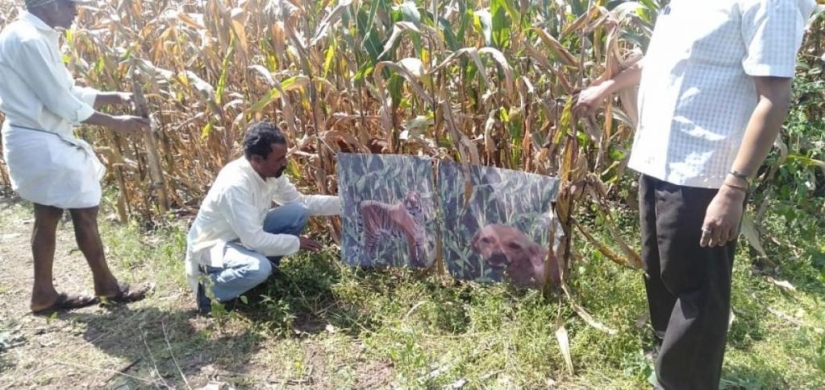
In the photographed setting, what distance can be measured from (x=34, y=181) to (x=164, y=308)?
867 millimetres

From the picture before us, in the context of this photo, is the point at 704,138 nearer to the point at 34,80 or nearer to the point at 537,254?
the point at 537,254

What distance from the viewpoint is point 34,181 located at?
3125 millimetres

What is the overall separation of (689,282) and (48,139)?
2.86 metres

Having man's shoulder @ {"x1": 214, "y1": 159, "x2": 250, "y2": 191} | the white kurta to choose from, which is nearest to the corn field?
man's shoulder @ {"x1": 214, "y1": 159, "x2": 250, "y2": 191}

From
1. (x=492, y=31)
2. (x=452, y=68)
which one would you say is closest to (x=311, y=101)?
(x=452, y=68)

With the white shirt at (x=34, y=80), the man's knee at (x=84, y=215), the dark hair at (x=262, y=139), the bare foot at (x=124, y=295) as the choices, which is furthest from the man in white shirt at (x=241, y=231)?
the white shirt at (x=34, y=80)

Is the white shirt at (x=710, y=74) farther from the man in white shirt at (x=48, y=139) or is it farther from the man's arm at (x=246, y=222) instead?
the man in white shirt at (x=48, y=139)

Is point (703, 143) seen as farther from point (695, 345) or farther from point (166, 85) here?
point (166, 85)

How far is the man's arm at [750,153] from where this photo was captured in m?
1.63

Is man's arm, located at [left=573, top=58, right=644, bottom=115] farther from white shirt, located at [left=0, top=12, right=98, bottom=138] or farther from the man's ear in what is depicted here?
white shirt, located at [left=0, top=12, right=98, bottom=138]

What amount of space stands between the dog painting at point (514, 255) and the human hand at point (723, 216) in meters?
1.09

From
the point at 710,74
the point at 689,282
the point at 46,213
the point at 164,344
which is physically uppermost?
the point at 710,74

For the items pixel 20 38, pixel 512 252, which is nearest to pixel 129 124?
pixel 20 38

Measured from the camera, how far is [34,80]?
9.74 feet
